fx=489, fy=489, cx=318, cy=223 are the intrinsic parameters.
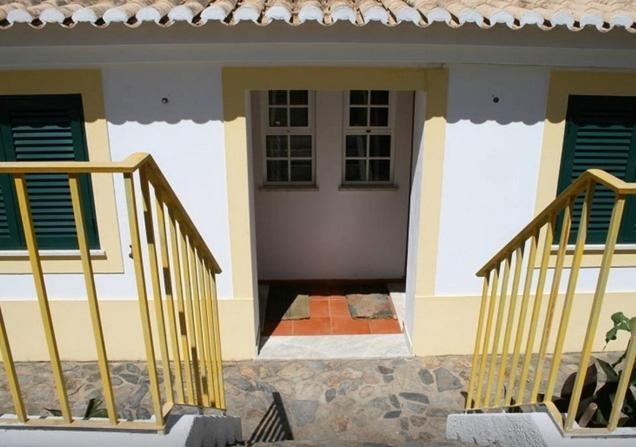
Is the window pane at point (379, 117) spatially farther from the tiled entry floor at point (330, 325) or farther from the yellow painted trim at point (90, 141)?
the yellow painted trim at point (90, 141)

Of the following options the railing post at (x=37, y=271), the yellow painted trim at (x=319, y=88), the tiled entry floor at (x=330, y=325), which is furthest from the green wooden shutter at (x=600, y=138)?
the railing post at (x=37, y=271)

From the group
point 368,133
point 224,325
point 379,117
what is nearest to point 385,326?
point 224,325

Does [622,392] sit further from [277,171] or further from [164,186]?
[277,171]

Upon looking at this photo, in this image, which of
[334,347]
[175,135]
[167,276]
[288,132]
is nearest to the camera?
[167,276]

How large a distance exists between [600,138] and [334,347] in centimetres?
371

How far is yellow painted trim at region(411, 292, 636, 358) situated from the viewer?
17.9ft

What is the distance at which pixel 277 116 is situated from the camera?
273 inches

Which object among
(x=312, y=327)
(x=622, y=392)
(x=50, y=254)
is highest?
(x=622, y=392)

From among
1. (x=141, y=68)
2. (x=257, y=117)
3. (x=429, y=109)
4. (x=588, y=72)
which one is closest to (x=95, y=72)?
(x=141, y=68)

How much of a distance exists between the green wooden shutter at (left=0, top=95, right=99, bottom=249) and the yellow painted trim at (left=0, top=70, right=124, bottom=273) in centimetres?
8

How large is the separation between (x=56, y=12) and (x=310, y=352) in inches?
166

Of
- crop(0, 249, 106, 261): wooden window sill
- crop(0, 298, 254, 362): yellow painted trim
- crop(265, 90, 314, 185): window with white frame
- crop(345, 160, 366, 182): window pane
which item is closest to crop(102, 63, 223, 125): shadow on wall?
crop(0, 249, 106, 261): wooden window sill

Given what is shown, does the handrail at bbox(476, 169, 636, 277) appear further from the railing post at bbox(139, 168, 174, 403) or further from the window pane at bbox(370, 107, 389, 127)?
the window pane at bbox(370, 107, 389, 127)

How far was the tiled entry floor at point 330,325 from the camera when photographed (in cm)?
619
